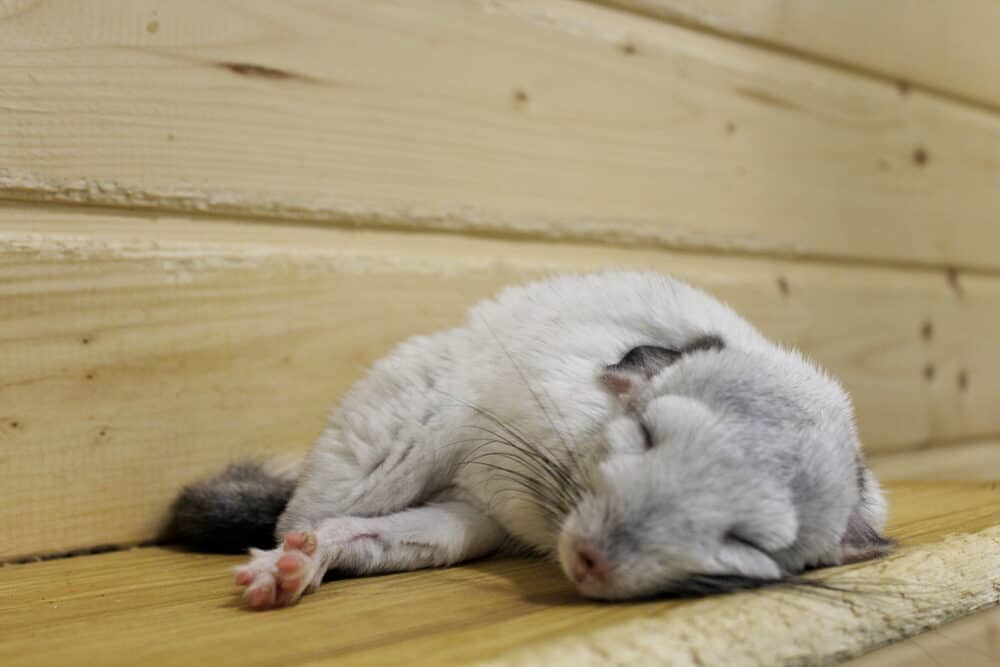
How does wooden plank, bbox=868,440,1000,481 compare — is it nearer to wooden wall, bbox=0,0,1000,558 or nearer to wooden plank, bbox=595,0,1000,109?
wooden wall, bbox=0,0,1000,558

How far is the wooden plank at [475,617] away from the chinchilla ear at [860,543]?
36 mm

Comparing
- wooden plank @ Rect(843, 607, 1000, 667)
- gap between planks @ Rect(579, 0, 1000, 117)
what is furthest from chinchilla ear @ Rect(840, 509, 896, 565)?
gap between planks @ Rect(579, 0, 1000, 117)

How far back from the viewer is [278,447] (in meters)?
2.15

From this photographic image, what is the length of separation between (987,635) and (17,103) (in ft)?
5.85

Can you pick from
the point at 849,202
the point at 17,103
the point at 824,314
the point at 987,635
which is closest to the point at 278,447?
the point at 17,103

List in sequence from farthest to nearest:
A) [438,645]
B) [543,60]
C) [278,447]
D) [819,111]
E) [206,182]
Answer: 1. [819,111]
2. [543,60]
3. [278,447]
4. [206,182]
5. [438,645]

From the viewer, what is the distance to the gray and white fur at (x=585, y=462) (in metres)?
1.39

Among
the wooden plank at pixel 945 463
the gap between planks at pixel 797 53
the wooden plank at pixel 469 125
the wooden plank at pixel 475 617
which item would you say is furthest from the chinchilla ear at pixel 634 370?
the wooden plank at pixel 945 463

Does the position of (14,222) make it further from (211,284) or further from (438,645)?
(438,645)

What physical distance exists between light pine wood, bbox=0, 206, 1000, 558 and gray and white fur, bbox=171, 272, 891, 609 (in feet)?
0.49

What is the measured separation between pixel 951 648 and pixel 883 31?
230 centimetres

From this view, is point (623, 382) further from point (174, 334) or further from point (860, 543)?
point (174, 334)

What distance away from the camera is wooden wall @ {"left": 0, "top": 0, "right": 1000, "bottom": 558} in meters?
1.86

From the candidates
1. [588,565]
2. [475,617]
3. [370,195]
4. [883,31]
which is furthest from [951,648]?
[883,31]
